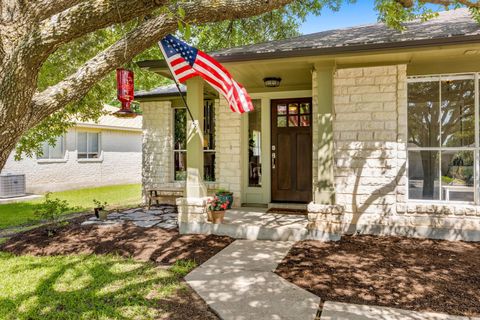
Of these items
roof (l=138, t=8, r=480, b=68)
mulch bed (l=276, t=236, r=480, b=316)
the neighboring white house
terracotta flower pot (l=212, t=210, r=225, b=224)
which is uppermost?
roof (l=138, t=8, r=480, b=68)

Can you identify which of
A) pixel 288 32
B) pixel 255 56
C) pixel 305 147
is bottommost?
pixel 305 147

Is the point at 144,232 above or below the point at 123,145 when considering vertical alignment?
below

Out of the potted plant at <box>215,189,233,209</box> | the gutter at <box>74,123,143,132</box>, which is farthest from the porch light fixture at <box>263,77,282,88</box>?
the gutter at <box>74,123,143,132</box>

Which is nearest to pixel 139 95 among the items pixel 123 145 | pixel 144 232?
pixel 144 232

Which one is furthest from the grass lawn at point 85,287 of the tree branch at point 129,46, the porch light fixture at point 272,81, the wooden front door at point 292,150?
the porch light fixture at point 272,81

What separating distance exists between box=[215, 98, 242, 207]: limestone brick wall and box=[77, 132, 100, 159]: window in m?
9.88

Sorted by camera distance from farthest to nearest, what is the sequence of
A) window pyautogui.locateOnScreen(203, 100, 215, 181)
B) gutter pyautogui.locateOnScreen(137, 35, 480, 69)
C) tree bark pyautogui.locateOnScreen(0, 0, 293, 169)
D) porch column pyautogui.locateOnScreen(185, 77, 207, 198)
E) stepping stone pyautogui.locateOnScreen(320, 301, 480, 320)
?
window pyautogui.locateOnScreen(203, 100, 215, 181), porch column pyautogui.locateOnScreen(185, 77, 207, 198), gutter pyautogui.locateOnScreen(137, 35, 480, 69), stepping stone pyautogui.locateOnScreen(320, 301, 480, 320), tree bark pyautogui.locateOnScreen(0, 0, 293, 169)

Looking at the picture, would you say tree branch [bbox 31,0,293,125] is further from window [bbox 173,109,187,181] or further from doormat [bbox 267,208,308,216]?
window [bbox 173,109,187,181]

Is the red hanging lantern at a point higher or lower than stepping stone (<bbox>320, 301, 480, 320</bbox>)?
higher

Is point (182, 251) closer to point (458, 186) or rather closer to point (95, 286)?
point (95, 286)

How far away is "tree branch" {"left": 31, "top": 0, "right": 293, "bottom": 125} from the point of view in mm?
2340

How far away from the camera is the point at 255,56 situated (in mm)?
5496

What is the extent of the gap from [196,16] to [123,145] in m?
16.0

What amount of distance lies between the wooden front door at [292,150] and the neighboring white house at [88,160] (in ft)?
29.4
